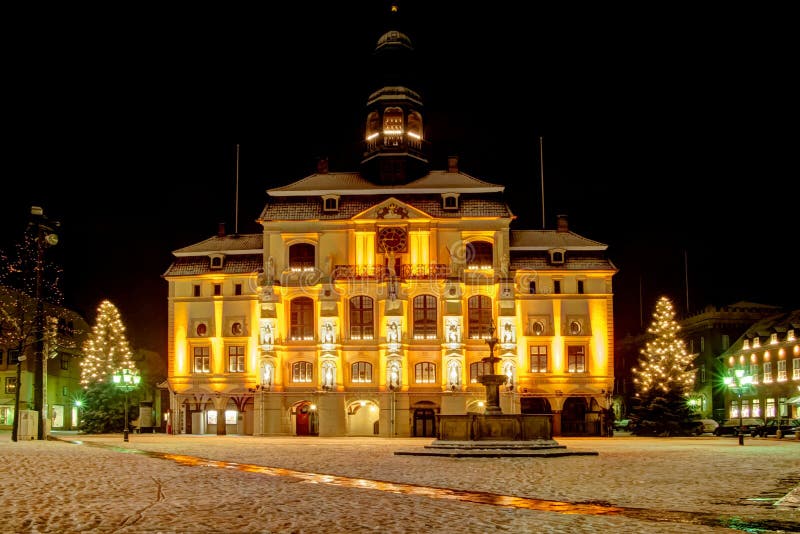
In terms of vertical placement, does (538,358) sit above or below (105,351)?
below

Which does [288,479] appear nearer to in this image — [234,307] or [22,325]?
[22,325]

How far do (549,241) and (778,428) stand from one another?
74.6 feet

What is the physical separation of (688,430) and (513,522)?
53317 mm

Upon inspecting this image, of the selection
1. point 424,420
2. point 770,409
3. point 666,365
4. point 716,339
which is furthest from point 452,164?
point 716,339

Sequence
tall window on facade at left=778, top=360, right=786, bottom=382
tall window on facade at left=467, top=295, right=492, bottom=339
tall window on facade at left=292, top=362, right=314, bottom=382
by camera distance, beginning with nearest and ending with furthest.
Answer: tall window on facade at left=467, top=295, right=492, bottom=339 → tall window on facade at left=292, top=362, right=314, bottom=382 → tall window on facade at left=778, top=360, right=786, bottom=382

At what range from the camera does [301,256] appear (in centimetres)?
7050

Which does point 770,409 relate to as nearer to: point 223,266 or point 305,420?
point 305,420

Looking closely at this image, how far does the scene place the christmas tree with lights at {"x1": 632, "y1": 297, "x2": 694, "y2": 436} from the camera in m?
64.9

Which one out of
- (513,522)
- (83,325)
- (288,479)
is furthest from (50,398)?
(513,522)

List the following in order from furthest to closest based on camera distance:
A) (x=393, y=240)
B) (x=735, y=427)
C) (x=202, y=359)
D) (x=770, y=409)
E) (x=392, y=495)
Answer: (x=770, y=409), (x=202, y=359), (x=393, y=240), (x=735, y=427), (x=392, y=495)

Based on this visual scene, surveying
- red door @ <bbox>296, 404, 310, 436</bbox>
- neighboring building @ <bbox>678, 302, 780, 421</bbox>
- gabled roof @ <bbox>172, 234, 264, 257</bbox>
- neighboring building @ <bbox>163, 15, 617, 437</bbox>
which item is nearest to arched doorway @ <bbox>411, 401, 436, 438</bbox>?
neighboring building @ <bbox>163, 15, 617, 437</bbox>

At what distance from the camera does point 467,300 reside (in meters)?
68.6

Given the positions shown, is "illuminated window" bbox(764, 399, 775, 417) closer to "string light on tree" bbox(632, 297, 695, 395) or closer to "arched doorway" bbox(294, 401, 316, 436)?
"string light on tree" bbox(632, 297, 695, 395)

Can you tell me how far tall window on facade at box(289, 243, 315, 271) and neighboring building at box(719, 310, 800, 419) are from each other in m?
34.4
